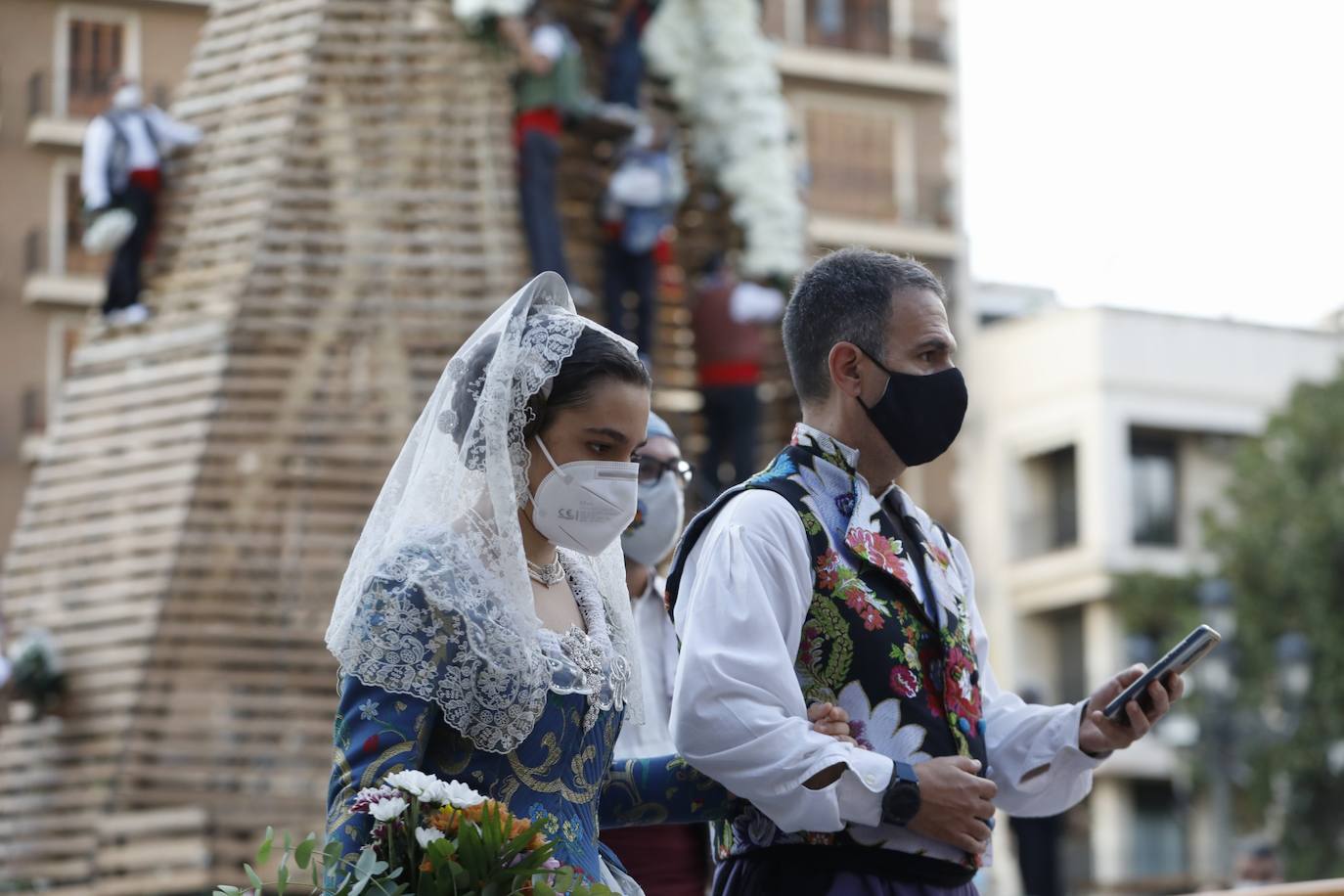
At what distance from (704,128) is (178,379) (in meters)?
3.82

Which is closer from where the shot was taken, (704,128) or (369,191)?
(369,191)

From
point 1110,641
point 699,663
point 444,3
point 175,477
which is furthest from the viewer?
point 1110,641

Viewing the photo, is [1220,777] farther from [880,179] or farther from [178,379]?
[880,179]

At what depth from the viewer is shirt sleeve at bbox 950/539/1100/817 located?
4223mm

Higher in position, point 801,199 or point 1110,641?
point 801,199

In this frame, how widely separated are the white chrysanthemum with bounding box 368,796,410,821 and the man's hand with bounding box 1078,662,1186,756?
1.51 m

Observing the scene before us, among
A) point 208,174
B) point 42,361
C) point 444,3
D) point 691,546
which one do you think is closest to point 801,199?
point 444,3

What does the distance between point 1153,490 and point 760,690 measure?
105ft

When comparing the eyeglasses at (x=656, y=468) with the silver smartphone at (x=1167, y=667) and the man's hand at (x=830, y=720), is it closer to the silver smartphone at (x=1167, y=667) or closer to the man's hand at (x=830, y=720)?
the silver smartphone at (x=1167, y=667)

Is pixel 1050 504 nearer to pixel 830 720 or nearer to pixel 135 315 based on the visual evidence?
pixel 135 315

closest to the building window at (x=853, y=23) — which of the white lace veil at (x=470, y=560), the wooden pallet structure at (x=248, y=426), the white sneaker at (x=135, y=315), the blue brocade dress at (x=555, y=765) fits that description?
the wooden pallet structure at (x=248, y=426)

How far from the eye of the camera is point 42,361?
94.3 ft

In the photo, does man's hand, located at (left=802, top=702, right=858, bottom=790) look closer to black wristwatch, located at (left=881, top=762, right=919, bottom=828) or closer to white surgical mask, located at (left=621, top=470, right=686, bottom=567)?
Result: black wristwatch, located at (left=881, top=762, right=919, bottom=828)

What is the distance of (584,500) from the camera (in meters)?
3.68
